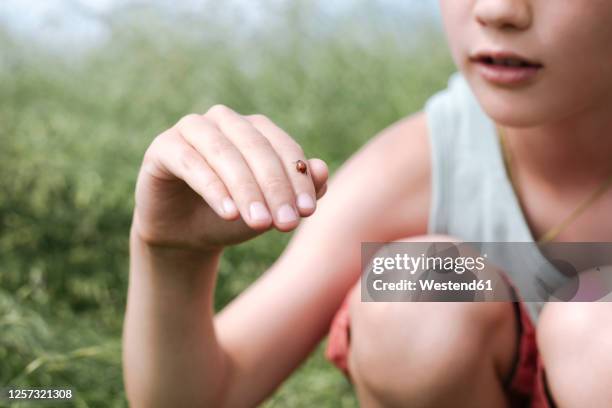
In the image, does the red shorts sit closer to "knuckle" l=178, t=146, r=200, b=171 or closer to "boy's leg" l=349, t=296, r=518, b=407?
A: "boy's leg" l=349, t=296, r=518, b=407

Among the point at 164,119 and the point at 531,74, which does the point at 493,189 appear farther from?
the point at 164,119

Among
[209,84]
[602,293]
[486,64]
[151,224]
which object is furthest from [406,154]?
[209,84]

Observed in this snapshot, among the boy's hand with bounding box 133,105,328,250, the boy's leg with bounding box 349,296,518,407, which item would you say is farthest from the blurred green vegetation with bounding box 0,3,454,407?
the boy's hand with bounding box 133,105,328,250

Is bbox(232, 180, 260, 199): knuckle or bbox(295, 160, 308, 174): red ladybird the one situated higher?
bbox(295, 160, 308, 174): red ladybird

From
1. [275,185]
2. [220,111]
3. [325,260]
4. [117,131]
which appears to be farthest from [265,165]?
[117,131]

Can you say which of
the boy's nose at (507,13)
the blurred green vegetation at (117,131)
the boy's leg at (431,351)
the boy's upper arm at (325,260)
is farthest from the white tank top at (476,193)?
the blurred green vegetation at (117,131)

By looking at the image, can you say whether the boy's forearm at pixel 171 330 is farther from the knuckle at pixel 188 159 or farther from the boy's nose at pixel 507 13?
the boy's nose at pixel 507 13
